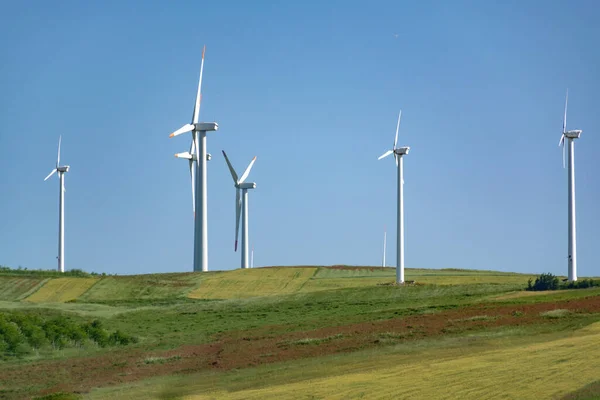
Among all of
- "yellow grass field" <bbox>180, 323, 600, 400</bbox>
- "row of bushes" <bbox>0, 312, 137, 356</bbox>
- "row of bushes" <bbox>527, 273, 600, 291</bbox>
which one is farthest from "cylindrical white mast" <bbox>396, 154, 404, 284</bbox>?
"yellow grass field" <bbox>180, 323, 600, 400</bbox>

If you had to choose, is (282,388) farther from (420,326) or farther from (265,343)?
(420,326)

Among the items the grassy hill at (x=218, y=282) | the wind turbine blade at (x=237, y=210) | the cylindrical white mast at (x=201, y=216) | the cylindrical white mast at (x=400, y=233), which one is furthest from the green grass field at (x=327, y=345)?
the wind turbine blade at (x=237, y=210)

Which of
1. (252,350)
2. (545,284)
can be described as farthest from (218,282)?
(252,350)

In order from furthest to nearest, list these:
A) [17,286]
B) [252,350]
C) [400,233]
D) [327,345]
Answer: [17,286]
[400,233]
[327,345]
[252,350]

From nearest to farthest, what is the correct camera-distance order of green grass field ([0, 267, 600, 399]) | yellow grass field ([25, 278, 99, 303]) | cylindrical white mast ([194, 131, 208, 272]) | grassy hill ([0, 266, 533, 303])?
green grass field ([0, 267, 600, 399]), yellow grass field ([25, 278, 99, 303]), grassy hill ([0, 266, 533, 303]), cylindrical white mast ([194, 131, 208, 272])

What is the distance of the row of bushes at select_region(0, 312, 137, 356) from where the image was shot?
4844 cm

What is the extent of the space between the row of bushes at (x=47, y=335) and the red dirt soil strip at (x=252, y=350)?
3.99 metres

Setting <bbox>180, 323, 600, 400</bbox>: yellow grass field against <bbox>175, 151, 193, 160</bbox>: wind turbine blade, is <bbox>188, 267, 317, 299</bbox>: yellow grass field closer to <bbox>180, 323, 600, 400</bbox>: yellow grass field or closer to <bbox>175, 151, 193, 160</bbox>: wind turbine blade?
<bbox>175, 151, 193, 160</bbox>: wind turbine blade

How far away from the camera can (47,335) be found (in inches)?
1997

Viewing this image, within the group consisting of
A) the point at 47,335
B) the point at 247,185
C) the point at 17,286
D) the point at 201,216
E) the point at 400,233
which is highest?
the point at 247,185

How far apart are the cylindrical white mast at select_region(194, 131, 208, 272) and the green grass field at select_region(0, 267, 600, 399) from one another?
9.17m

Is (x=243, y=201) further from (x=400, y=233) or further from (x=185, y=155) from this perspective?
(x=400, y=233)

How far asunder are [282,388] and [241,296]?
49907mm

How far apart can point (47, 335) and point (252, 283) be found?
3994 cm
